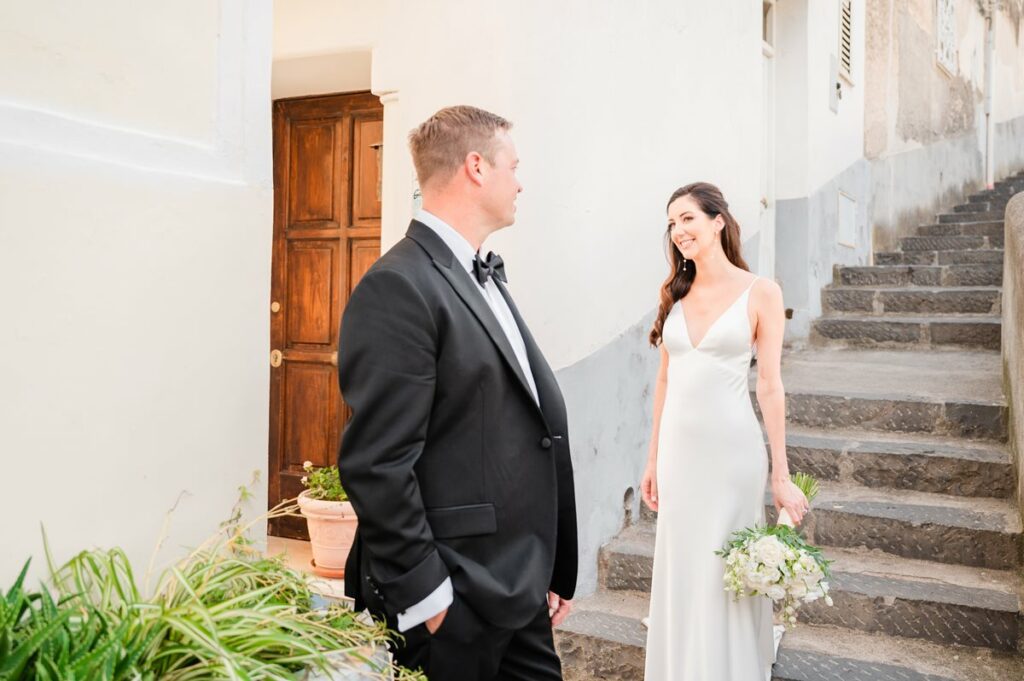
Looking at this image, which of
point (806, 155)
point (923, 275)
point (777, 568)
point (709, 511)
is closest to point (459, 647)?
point (777, 568)

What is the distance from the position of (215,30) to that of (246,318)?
0.79 meters

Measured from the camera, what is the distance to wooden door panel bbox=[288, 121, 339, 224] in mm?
5238

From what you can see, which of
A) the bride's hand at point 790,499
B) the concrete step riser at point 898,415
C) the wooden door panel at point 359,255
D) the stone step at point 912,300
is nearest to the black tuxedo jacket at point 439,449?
the bride's hand at point 790,499

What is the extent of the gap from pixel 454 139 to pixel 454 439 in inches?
29.2

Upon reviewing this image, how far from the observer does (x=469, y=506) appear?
6.61 feet

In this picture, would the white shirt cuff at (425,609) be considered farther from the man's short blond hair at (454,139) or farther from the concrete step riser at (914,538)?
the concrete step riser at (914,538)

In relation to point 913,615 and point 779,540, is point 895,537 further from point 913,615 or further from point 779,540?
point 779,540

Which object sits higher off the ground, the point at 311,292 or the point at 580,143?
the point at 580,143

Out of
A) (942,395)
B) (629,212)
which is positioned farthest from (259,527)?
(942,395)

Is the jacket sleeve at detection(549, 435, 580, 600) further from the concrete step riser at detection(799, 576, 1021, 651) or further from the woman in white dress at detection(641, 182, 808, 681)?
the concrete step riser at detection(799, 576, 1021, 651)

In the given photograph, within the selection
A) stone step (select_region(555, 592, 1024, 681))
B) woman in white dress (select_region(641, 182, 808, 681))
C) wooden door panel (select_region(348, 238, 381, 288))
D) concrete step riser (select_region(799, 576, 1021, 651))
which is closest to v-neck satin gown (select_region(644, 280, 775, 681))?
woman in white dress (select_region(641, 182, 808, 681))

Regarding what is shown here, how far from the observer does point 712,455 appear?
10.5 feet

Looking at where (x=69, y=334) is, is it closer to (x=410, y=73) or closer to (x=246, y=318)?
(x=246, y=318)

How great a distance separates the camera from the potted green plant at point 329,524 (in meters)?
4.44
